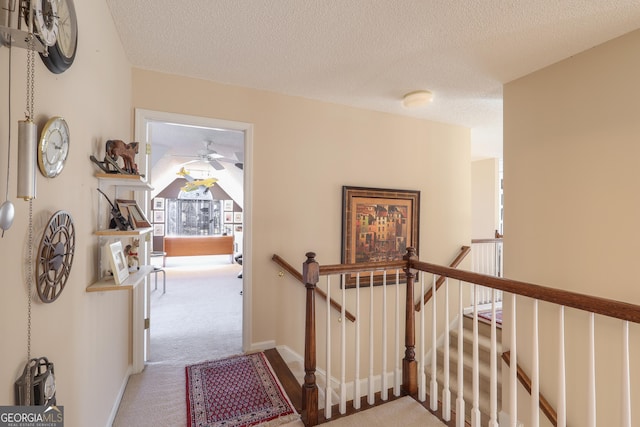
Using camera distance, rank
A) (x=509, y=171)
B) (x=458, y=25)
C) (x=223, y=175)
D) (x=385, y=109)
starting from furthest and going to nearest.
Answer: (x=223, y=175) < (x=385, y=109) < (x=509, y=171) < (x=458, y=25)

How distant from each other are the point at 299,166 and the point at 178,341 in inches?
84.3

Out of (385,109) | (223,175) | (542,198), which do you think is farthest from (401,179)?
(223,175)

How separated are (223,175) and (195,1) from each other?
7.21m

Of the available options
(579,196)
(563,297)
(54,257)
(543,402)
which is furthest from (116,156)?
(543,402)

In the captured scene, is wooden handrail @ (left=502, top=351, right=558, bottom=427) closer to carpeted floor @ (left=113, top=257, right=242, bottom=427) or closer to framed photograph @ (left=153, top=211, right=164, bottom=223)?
carpeted floor @ (left=113, top=257, right=242, bottom=427)

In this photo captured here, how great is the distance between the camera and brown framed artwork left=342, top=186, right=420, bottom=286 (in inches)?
124

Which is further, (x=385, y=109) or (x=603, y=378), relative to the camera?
(x=385, y=109)

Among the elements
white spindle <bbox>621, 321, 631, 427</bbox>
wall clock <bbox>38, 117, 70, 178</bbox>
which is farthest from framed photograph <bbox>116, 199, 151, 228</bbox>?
white spindle <bbox>621, 321, 631, 427</bbox>

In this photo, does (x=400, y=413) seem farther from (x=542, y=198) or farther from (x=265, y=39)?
(x=265, y=39)

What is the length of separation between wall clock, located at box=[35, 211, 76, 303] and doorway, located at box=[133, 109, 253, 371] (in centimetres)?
136

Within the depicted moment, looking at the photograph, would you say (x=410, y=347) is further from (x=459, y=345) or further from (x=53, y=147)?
(x=53, y=147)

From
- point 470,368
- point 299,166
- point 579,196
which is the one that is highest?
point 299,166

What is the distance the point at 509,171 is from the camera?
253 centimetres

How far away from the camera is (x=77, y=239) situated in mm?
1249
